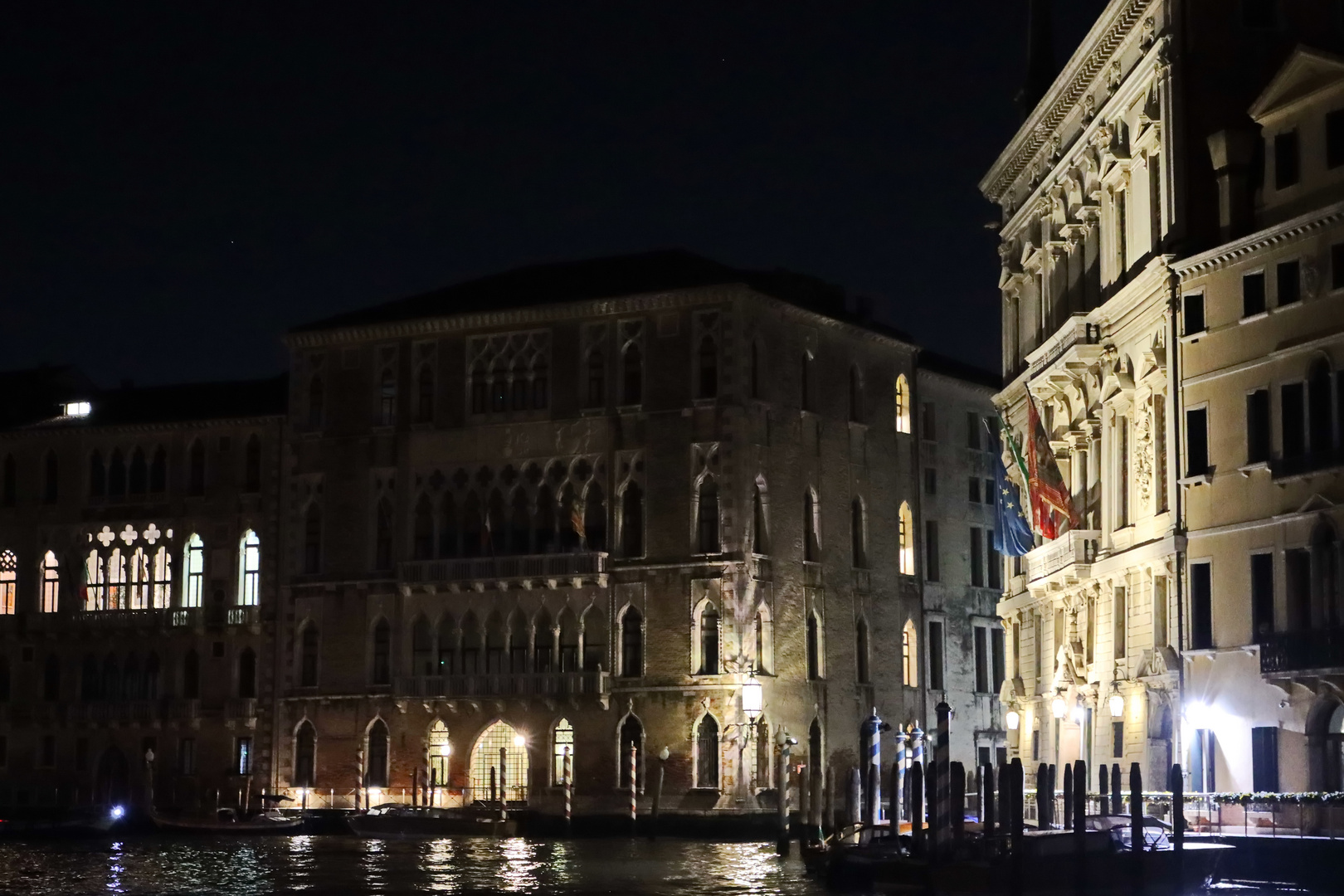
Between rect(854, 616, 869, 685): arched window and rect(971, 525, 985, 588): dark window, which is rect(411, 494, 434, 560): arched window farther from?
rect(971, 525, 985, 588): dark window

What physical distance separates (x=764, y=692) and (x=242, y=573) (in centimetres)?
1598

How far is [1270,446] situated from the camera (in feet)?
115

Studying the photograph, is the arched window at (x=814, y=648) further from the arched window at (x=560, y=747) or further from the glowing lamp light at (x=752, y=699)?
the arched window at (x=560, y=747)

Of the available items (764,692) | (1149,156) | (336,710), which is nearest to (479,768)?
(336,710)

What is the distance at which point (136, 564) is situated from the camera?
6250 cm

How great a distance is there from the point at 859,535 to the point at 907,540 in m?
2.31

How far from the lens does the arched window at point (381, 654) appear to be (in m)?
58.4

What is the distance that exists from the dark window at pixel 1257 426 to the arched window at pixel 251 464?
33.0 m

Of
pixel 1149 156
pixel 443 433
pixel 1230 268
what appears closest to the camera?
pixel 1230 268

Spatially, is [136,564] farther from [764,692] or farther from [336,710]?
[764,692]

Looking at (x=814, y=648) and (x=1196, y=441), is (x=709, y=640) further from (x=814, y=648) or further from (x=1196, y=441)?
(x=1196, y=441)

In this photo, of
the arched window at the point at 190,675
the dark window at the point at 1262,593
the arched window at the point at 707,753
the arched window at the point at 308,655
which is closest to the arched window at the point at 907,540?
the arched window at the point at 707,753

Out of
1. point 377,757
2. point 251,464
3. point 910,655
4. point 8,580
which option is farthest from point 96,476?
point 910,655

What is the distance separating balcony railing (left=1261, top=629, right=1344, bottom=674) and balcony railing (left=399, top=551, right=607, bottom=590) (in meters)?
23.9
